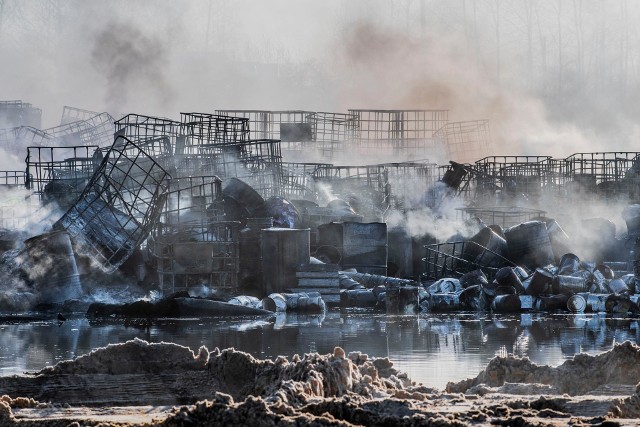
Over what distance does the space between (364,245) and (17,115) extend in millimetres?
30202

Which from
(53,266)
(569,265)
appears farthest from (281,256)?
(569,265)

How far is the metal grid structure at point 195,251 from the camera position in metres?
24.2

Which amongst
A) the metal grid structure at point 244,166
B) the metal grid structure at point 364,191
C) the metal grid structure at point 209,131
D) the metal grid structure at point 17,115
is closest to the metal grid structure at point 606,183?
the metal grid structure at point 364,191

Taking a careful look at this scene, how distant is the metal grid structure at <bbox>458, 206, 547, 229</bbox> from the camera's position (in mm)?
32062

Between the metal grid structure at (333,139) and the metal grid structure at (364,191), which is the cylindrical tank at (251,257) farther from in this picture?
the metal grid structure at (333,139)

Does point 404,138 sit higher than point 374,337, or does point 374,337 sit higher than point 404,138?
point 404,138

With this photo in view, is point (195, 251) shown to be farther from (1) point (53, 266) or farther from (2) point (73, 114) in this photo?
(2) point (73, 114)

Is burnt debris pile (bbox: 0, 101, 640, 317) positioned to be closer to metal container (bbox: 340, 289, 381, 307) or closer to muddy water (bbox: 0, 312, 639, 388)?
metal container (bbox: 340, 289, 381, 307)

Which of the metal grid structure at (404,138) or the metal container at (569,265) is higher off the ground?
the metal grid structure at (404,138)

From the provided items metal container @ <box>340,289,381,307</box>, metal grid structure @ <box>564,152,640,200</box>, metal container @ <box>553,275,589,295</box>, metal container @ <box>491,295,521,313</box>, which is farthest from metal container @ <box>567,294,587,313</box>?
metal grid structure @ <box>564,152,640,200</box>

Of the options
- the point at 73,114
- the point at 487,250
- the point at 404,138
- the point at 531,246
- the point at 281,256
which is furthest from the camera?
the point at 73,114

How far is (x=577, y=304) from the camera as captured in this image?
75.7ft

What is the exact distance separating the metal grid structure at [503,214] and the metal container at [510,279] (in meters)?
7.32

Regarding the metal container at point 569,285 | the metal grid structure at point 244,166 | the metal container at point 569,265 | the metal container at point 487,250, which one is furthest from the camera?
the metal grid structure at point 244,166
